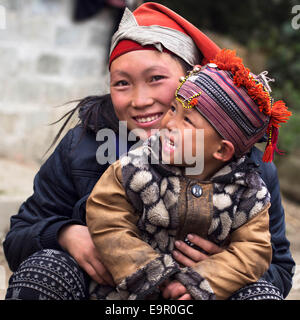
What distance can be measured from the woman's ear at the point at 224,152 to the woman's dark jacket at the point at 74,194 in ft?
1.05

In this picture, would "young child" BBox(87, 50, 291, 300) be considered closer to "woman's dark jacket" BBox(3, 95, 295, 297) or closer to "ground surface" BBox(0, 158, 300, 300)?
"woman's dark jacket" BBox(3, 95, 295, 297)

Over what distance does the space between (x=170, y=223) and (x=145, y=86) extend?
55cm

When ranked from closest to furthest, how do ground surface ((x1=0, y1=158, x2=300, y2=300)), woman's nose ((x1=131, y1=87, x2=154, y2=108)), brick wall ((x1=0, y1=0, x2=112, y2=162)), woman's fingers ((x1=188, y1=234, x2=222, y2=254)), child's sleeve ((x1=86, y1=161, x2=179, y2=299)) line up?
child's sleeve ((x1=86, y1=161, x2=179, y2=299)), woman's fingers ((x1=188, y1=234, x2=222, y2=254)), woman's nose ((x1=131, y1=87, x2=154, y2=108)), ground surface ((x1=0, y1=158, x2=300, y2=300)), brick wall ((x1=0, y1=0, x2=112, y2=162))

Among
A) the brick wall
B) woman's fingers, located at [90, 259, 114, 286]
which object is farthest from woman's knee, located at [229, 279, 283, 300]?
the brick wall

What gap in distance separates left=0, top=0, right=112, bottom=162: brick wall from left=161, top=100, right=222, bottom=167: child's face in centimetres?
324

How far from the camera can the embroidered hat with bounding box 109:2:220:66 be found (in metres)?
2.05

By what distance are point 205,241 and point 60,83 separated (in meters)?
3.62

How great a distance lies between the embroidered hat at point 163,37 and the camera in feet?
6.72

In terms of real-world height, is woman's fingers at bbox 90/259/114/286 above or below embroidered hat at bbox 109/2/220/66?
below

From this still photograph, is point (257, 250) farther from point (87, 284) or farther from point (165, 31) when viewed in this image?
point (165, 31)

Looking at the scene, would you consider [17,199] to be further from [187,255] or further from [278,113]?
[278,113]

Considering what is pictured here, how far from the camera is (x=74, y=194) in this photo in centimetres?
217

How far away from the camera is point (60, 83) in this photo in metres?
5.16

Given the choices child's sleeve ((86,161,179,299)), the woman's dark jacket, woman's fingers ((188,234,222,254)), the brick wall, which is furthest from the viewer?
the brick wall
